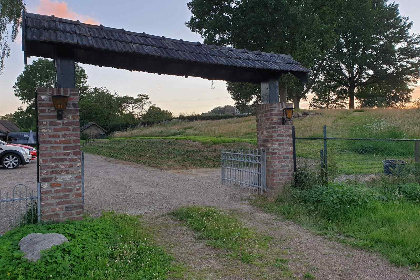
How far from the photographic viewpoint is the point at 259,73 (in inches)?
302

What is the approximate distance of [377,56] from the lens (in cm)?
3669

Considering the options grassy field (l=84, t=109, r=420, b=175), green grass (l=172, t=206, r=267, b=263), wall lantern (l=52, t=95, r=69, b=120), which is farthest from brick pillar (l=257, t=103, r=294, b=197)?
grassy field (l=84, t=109, r=420, b=175)

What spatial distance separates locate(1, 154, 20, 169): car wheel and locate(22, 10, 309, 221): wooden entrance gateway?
36.3 ft

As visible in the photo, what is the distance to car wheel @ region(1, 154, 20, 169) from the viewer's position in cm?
1436

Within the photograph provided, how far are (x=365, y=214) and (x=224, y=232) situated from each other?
2666mm

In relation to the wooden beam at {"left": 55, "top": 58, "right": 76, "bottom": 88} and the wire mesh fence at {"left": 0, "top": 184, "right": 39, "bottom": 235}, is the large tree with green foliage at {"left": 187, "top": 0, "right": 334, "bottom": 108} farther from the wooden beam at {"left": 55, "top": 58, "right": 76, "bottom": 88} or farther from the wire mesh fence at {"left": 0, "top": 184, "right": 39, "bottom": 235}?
the wire mesh fence at {"left": 0, "top": 184, "right": 39, "bottom": 235}

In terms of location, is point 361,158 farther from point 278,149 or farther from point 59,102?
point 59,102

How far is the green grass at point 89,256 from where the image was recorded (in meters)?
3.50

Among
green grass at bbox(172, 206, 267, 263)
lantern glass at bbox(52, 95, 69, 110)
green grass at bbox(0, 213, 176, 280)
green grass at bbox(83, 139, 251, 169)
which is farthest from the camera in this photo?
green grass at bbox(83, 139, 251, 169)

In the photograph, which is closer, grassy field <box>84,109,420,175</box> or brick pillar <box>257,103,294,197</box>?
brick pillar <box>257,103,294,197</box>

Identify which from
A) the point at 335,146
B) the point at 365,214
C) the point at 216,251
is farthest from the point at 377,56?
the point at 216,251

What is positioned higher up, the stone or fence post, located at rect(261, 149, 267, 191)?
fence post, located at rect(261, 149, 267, 191)

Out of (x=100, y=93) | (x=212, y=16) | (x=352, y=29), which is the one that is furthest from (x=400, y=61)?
(x=100, y=93)

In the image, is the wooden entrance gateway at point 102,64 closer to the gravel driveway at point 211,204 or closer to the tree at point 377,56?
the gravel driveway at point 211,204
